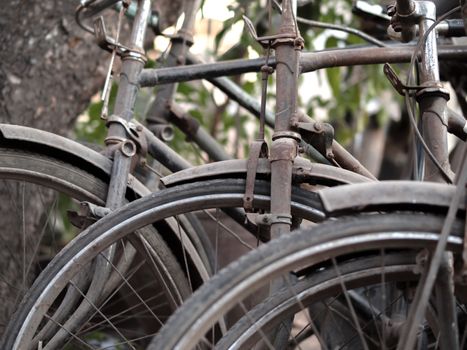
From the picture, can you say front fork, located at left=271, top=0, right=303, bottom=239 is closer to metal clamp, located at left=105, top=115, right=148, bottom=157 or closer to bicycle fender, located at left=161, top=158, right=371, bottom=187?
bicycle fender, located at left=161, top=158, right=371, bottom=187

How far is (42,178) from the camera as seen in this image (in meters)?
2.13

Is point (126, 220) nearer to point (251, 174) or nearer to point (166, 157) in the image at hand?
point (251, 174)

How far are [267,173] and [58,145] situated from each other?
546 millimetres

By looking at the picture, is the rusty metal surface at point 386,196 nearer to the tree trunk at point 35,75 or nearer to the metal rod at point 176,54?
the metal rod at point 176,54

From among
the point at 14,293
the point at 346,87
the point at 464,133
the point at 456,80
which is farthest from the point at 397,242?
the point at 346,87

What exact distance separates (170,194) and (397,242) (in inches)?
23.3

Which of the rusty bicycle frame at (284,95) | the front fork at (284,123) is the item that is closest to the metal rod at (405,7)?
the rusty bicycle frame at (284,95)

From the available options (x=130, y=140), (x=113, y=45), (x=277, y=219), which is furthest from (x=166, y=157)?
(x=277, y=219)

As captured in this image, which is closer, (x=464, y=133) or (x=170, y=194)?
(x=170, y=194)

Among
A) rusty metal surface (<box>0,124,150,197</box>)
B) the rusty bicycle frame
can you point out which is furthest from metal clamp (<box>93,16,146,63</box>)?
rusty metal surface (<box>0,124,150,197</box>)

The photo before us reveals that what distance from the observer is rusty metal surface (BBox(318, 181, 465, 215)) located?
151cm

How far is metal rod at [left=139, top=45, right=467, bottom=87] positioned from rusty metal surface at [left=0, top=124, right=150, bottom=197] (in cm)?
28

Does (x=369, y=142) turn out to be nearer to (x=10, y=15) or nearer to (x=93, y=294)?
(x=10, y=15)

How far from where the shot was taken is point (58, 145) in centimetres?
214
